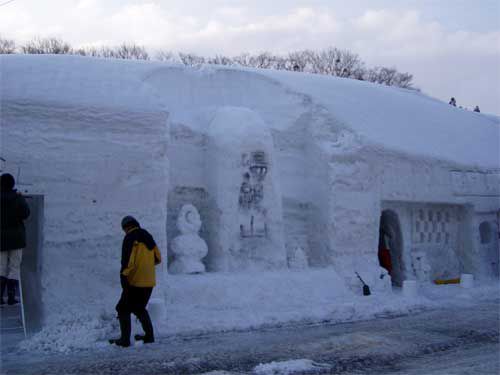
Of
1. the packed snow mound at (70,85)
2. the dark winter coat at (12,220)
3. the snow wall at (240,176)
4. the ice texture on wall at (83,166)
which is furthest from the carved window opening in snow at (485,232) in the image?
the dark winter coat at (12,220)

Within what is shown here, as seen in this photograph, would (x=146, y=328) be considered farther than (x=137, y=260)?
Yes

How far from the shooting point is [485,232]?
615 inches

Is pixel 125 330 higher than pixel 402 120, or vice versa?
pixel 402 120

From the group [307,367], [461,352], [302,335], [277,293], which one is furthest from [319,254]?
[307,367]

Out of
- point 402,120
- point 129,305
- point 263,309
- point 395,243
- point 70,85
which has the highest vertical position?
point 402,120

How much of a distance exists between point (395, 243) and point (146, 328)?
8168 mm

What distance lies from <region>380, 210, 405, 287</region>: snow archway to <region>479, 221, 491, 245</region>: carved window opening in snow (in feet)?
8.24

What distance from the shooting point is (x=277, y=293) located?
1091cm

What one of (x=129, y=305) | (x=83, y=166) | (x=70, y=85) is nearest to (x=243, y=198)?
(x=83, y=166)

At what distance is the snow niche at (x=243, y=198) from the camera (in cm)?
1156

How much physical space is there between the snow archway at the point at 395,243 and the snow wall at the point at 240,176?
3.0 inches

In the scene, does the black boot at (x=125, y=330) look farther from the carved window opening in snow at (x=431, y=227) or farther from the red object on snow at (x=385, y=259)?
the carved window opening in snow at (x=431, y=227)

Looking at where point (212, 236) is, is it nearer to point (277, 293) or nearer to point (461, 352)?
point (277, 293)

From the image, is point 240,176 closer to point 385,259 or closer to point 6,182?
point 385,259
